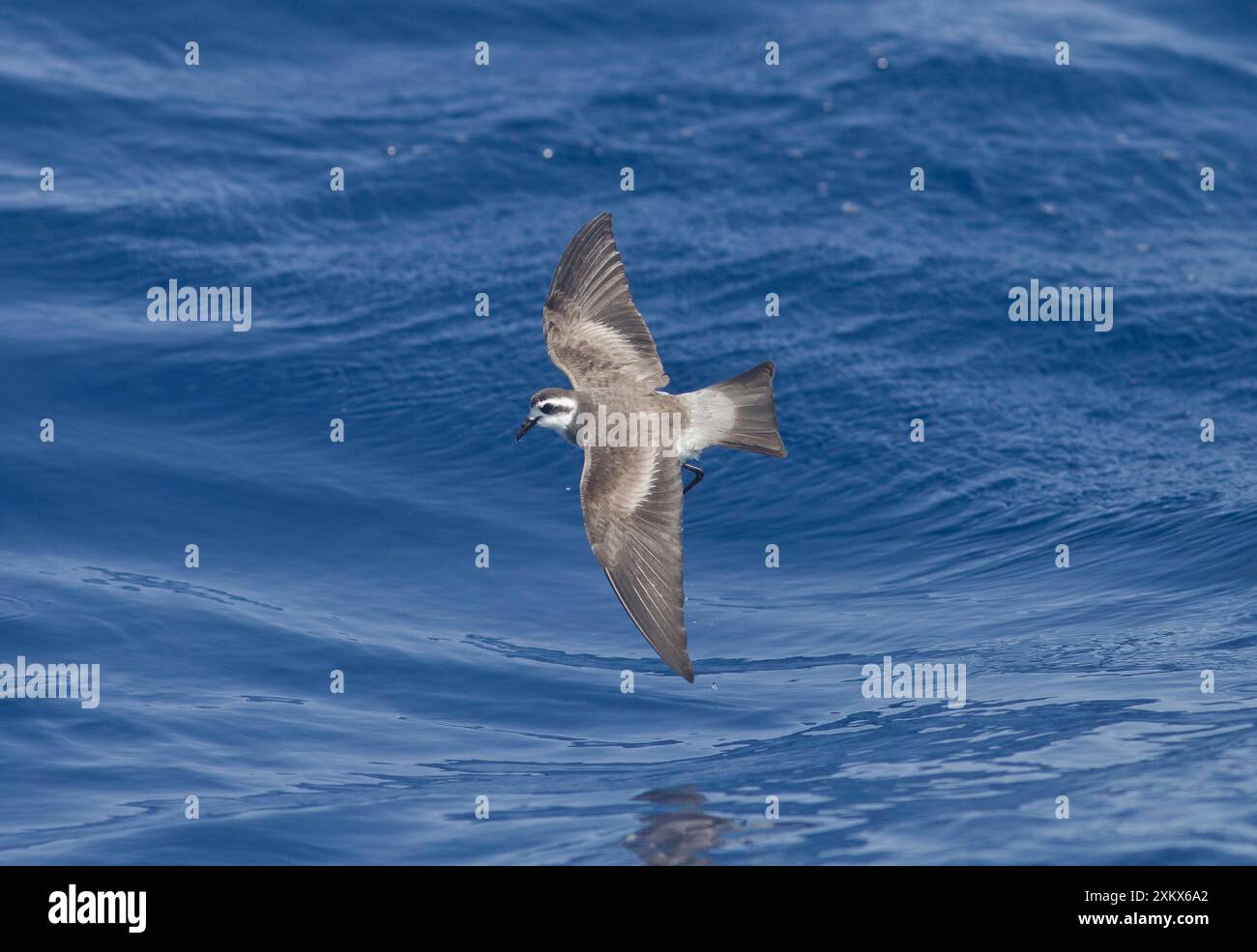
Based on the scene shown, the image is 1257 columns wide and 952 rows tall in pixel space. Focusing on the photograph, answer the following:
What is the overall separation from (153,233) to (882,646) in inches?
403

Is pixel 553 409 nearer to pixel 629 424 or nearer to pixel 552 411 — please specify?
pixel 552 411

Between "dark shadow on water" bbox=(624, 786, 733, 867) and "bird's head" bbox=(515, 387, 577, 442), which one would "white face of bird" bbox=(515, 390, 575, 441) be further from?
"dark shadow on water" bbox=(624, 786, 733, 867)

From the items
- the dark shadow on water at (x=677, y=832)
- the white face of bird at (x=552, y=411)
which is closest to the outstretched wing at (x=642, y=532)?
the white face of bird at (x=552, y=411)

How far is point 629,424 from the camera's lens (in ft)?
35.6

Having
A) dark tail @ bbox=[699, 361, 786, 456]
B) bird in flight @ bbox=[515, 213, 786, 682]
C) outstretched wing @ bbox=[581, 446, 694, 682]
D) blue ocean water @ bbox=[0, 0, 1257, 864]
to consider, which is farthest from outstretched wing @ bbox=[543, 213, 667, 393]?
blue ocean water @ bbox=[0, 0, 1257, 864]

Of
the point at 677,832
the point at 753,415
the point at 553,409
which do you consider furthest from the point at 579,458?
the point at 677,832

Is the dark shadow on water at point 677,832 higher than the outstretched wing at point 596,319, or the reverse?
the outstretched wing at point 596,319

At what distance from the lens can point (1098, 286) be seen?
1834 cm

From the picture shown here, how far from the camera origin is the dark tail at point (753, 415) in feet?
35.0

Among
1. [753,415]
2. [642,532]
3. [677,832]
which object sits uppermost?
[753,415]

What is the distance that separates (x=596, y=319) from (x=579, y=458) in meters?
4.82

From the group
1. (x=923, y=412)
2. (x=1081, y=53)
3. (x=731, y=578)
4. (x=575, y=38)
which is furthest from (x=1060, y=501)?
(x=575, y=38)

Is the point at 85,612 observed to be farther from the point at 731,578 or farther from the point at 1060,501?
the point at 1060,501

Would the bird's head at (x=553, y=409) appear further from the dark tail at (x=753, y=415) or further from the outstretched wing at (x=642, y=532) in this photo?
the dark tail at (x=753, y=415)
